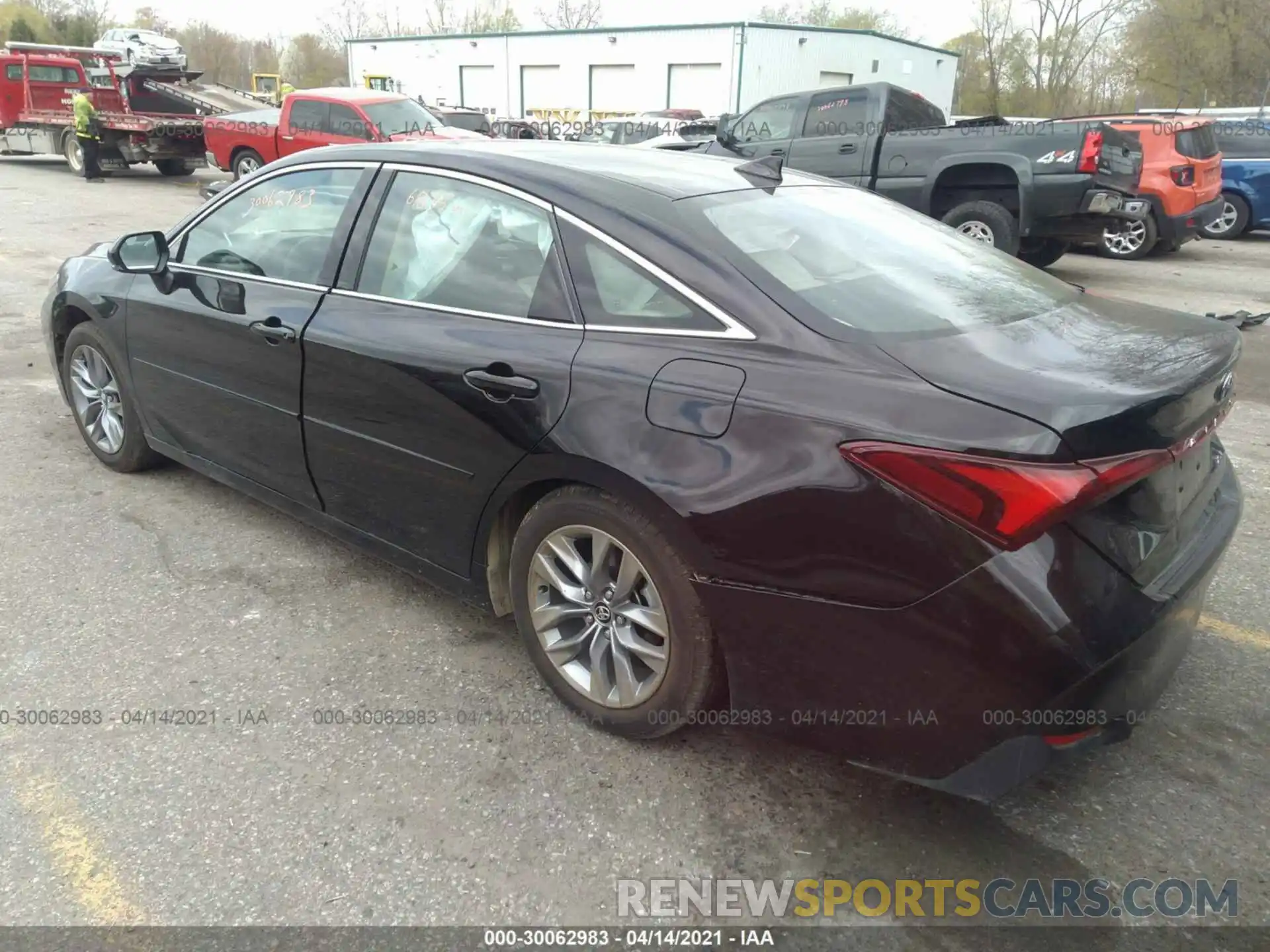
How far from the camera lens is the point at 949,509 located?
1.96 meters

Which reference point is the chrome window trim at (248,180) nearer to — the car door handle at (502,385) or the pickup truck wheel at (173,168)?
the car door handle at (502,385)

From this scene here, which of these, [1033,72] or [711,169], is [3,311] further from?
A: [1033,72]

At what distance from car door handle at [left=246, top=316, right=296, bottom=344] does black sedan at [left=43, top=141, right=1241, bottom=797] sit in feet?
0.03

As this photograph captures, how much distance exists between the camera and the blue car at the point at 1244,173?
12984 millimetres

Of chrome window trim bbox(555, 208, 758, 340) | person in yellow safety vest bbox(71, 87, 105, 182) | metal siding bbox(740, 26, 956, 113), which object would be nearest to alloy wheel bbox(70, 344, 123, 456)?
chrome window trim bbox(555, 208, 758, 340)

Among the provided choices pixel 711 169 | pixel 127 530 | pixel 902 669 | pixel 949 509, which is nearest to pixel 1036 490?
pixel 949 509

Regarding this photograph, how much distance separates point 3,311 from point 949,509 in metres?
8.86

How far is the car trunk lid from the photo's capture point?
1.99m

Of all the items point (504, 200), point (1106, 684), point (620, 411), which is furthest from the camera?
point (504, 200)

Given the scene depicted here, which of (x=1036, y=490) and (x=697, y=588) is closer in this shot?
(x=1036, y=490)

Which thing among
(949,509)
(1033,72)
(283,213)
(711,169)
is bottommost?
(949,509)

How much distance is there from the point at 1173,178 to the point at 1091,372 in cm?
1037

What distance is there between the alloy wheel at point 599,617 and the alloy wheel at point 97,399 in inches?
110

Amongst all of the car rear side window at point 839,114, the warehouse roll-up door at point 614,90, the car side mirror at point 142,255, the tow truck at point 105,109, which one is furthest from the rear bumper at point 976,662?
the warehouse roll-up door at point 614,90
